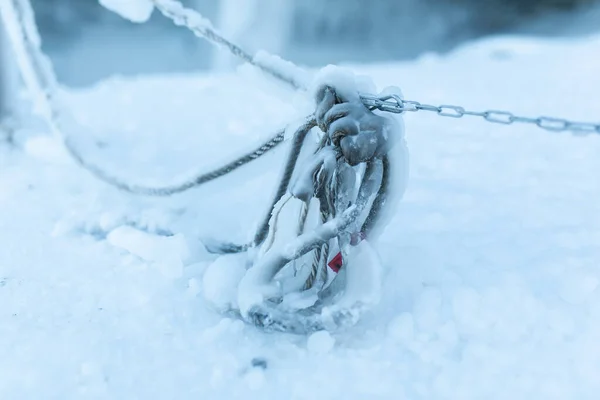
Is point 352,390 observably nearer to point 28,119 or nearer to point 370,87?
point 370,87

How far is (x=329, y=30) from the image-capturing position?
1049cm

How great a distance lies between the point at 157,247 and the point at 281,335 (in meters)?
0.48

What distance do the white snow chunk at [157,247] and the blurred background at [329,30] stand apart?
721 centimetres

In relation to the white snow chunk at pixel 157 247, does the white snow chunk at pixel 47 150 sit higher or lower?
lower

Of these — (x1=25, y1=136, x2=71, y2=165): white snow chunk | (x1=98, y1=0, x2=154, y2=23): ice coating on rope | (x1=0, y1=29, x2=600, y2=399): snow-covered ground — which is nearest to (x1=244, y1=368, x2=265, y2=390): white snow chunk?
(x1=0, y1=29, x2=600, y2=399): snow-covered ground

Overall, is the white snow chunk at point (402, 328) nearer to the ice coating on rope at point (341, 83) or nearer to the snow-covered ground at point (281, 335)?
the snow-covered ground at point (281, 335)

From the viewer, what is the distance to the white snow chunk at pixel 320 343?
122 cm

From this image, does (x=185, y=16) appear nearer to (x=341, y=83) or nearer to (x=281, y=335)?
(x=341, y=83)

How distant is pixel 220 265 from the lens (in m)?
1.42

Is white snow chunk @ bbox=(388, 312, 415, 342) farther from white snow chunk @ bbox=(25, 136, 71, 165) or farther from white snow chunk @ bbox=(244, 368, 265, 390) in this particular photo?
white snow chunk @ bbox=(25, 136, 71, 165)

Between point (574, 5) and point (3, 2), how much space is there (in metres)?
9.51

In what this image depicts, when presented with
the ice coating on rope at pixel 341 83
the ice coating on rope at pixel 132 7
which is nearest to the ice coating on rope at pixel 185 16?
the ice coating on rope at pixel 132 7

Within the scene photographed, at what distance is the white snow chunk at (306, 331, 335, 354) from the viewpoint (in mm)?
1216

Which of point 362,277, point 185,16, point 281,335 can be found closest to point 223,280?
point 281,335
